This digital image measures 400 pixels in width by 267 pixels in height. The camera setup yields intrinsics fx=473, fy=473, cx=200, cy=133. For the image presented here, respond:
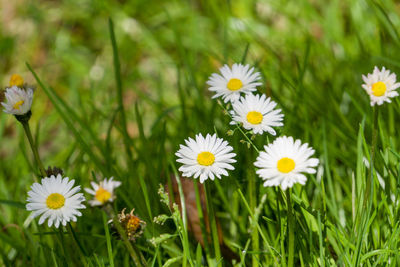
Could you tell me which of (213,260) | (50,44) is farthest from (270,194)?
(50,44)

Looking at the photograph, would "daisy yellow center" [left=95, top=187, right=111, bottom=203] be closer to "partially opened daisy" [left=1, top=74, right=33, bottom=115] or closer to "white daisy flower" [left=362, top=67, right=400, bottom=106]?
"partially opened daisy" [left=1, top=74, right=33, bottom=115]

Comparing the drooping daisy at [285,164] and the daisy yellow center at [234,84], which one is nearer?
the drooping daisy at [285,164]

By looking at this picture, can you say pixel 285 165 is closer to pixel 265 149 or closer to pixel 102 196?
pixel 265 149

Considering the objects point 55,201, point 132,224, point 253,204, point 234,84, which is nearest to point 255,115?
point 234,84

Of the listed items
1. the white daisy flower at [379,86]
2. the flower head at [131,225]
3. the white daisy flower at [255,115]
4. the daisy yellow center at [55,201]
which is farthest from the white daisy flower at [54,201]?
the white daisy flower at [379,86]

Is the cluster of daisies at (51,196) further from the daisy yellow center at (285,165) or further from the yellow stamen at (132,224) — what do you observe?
the daisy yellow center at (285,165)

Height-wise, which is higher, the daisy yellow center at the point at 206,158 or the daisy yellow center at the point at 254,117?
the daisy yellow center at the point at 254,117
